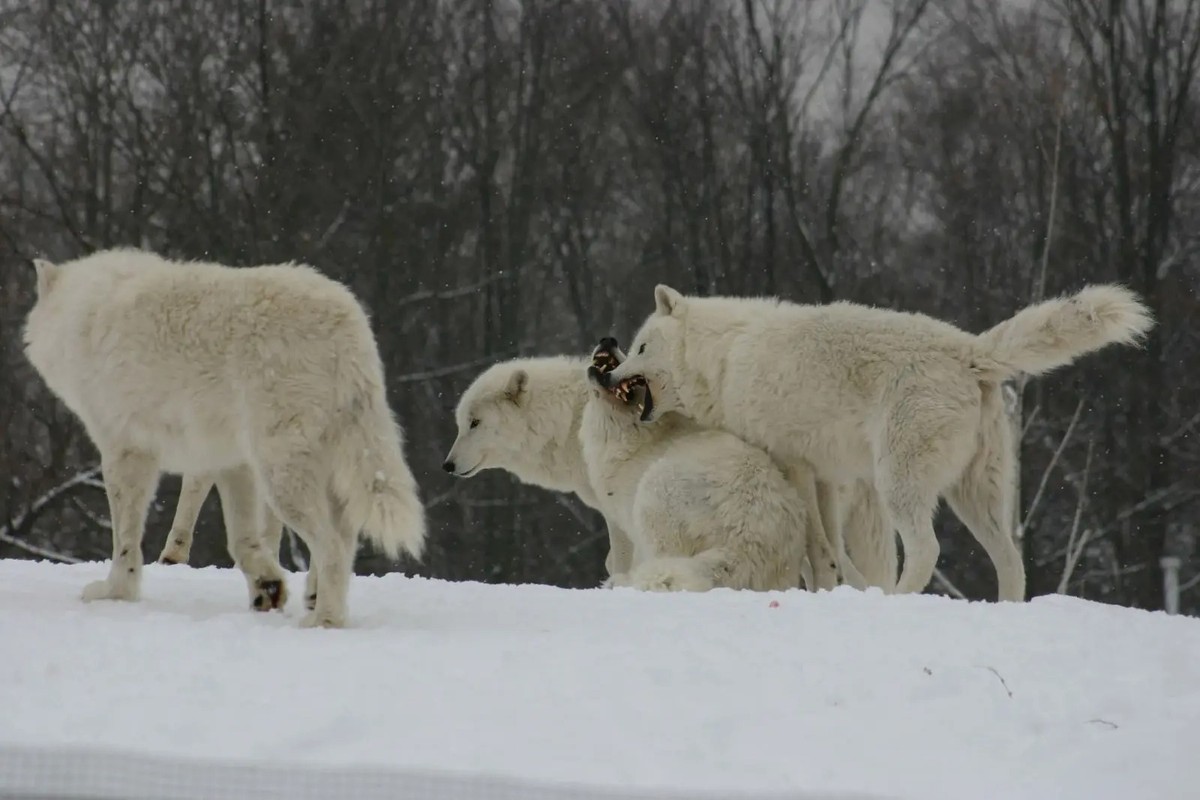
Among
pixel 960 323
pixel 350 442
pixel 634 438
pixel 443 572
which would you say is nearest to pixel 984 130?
pixel 960 323

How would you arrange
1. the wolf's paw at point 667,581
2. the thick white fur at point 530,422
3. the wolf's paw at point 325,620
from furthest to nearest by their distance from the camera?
the thick white fur at point 530,422, the wolf's paw at point 667,581, the wolf's paw at point 325,620

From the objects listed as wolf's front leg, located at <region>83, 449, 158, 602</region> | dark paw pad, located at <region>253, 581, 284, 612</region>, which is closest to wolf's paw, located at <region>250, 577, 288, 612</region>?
dark paw pad, located at <region>253, 581, 284, 612</region>

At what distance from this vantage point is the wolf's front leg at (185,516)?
8.41 m

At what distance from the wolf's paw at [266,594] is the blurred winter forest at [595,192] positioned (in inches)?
407

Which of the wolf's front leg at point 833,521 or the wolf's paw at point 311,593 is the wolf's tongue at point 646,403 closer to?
the wolf's front leg at point 833,521

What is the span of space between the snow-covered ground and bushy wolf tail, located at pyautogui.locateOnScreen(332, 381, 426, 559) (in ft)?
1.39

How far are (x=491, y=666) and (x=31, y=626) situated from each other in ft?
6.13

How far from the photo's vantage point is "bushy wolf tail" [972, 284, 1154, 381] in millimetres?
7723

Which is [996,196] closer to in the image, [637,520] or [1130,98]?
[1130,98]

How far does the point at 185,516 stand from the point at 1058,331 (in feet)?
16.5

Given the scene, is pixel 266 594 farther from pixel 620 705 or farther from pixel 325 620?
pixel 620 705

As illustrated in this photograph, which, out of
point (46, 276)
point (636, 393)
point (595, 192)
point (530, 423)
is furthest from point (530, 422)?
point (595, 192)

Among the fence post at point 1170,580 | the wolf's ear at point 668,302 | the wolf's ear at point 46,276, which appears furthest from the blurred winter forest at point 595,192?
the wolf's ear at point 46,276

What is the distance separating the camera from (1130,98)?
17422 mm
